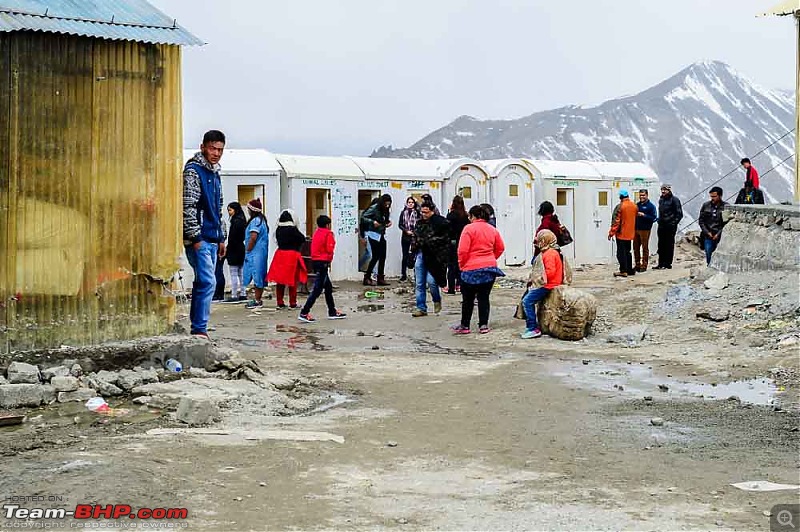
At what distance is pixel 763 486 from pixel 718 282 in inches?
345

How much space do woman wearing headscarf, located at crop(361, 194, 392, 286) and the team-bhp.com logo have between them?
1474 cm

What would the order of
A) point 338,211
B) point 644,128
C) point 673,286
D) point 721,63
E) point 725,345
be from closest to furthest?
point 725,345
point 673,286
point 338,211
point 644,128
point 721,63

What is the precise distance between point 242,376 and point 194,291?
3.52ft

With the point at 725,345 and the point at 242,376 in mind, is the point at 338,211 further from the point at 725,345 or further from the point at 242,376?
the point at 242,376

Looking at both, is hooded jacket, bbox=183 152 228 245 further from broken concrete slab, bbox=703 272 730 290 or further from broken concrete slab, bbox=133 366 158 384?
broken concrete slab, bbox=703 272 730 290

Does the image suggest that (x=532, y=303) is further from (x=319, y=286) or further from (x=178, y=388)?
(x=178, y=388)

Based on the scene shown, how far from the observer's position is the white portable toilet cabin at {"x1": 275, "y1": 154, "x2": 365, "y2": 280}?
19.4m

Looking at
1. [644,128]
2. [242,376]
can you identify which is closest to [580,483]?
[242,376]

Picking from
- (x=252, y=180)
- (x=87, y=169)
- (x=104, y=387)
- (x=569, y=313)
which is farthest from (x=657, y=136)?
(x=104, y=387)

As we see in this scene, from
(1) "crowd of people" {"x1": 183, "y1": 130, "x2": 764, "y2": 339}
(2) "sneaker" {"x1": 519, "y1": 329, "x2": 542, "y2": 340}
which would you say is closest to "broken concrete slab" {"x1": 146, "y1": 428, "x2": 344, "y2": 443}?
(1) "crowd of people" {"x1": 183, "y1": 130, "x2": 764, "y2": 339}

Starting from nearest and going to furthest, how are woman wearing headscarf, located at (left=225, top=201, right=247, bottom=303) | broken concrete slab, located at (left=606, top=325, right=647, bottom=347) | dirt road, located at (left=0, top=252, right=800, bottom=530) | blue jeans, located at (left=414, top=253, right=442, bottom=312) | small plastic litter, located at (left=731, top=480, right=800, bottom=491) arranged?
dirt road, located at (left=0, top=252, right=800, bottom=530) < small plastic litter, located at (left=731, top=480, right=800, bottom=491) < broken concrete slab, located at (left=606, top=325, right=647, bottom=347) < blue jeans, located at (left=414, top=253, right=442, bottom=312) < woman wearing headscarf, located at (left=225, top=201, right=247, bottom=303)

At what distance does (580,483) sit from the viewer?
5293 millimetres

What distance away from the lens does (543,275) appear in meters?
12.1

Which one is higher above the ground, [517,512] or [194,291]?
[194,291]
